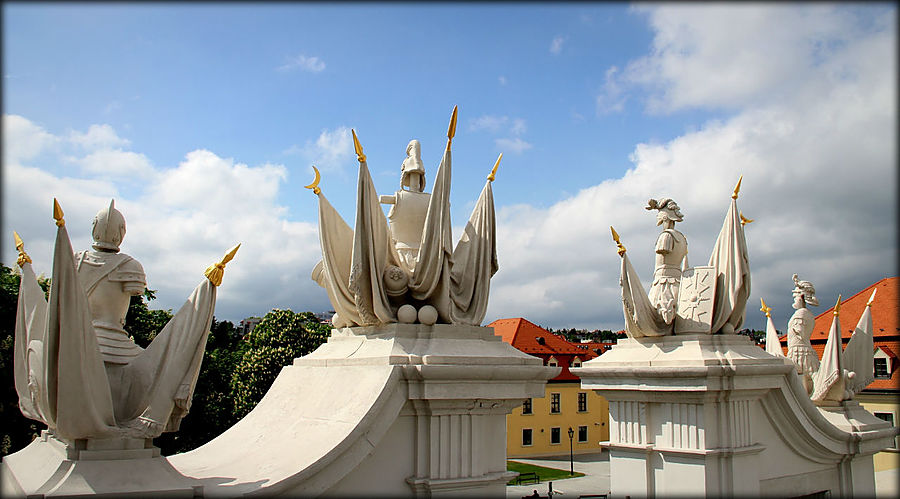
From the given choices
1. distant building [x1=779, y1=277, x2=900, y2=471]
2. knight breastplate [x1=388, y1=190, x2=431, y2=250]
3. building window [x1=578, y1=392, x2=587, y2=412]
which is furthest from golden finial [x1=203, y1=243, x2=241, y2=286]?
building window [x1=578, y1=392, x2=587, y2=412]

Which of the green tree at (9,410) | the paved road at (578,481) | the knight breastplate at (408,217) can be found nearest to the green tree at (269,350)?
the green tree at (9,410)

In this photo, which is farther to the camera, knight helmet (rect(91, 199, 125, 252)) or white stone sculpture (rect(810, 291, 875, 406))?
white stone sculpture (rect(810, 291, 875, 406))

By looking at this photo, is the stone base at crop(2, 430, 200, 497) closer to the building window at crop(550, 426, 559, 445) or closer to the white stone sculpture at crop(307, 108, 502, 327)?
the white stone sculpture at crop(307, 108, 502, 327)

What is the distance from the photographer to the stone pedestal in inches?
392

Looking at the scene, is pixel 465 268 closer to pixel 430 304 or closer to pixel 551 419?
pixel 430 304

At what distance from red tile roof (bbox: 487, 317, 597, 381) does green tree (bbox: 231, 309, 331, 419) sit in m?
11.2

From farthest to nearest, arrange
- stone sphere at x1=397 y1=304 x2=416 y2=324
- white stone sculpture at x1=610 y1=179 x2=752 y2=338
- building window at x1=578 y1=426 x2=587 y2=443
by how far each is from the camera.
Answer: building window at x1=578 y1=426 x2=587 y2=443 < white stone sculpture at x1=610 y1=179 x2=752 y2=338 < stone sphere at x1=397 y1=304 x2=416 y2=324

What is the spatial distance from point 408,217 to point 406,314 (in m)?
1.32

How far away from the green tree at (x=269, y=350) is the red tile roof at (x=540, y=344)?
11.2 metres

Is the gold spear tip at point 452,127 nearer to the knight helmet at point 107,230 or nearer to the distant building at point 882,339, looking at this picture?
the knight helmet at point 107,230

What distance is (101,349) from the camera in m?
5.91

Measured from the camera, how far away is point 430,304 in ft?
25.9

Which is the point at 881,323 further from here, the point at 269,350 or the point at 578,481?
the point at 269,350

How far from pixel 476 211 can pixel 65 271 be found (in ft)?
15.1
